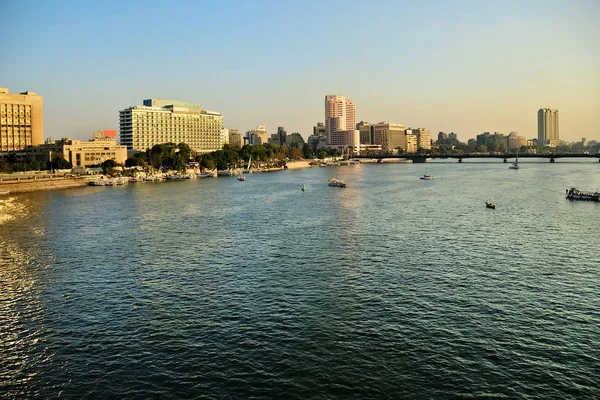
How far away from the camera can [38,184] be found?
335 ft

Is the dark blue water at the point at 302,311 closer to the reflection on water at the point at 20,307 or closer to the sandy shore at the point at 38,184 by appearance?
the reflection on water at the point at 20,307

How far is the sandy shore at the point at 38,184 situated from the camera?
95250mm

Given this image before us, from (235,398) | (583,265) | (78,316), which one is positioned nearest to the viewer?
(235,398)

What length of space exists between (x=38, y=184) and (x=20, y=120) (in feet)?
233

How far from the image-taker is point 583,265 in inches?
1310

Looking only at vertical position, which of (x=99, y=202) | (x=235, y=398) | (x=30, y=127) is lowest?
(x=235, y=398)

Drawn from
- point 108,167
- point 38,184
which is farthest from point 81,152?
point 38,184

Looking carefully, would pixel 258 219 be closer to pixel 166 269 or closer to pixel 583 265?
pixel 166 269

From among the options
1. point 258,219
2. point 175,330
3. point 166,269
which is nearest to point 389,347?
point 175,330

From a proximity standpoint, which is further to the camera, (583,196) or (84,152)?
(84,152)

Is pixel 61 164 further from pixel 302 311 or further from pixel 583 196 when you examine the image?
pixel 302 311

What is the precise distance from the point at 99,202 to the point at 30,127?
4148 inches

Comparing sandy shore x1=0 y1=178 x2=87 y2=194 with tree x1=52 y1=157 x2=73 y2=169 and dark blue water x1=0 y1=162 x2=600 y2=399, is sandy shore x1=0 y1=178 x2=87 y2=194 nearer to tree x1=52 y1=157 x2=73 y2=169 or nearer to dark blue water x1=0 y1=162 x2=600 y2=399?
tree x1=52 y1=157 x2=73 y2=169

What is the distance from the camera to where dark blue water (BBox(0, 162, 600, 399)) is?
1838cm
